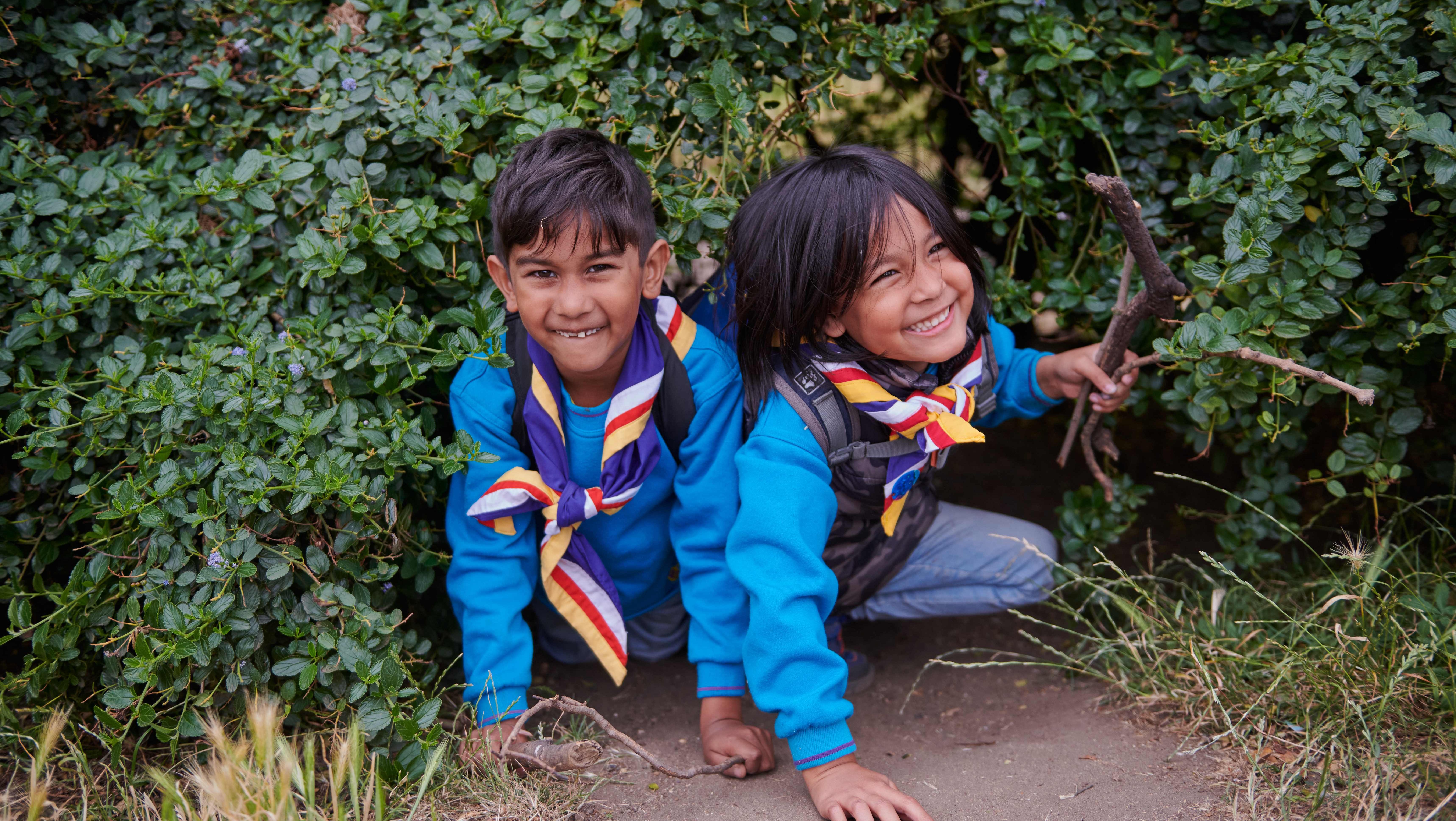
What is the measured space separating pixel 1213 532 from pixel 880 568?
1.42m

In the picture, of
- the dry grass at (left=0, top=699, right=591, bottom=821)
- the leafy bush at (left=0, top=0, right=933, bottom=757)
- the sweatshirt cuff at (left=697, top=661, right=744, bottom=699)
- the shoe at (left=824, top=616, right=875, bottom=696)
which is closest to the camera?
the dry grass at (left=0, top=699, right=591, bottom=821)

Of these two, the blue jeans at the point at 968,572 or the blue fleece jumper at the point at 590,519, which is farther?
the blue jeans at the point at 968,572

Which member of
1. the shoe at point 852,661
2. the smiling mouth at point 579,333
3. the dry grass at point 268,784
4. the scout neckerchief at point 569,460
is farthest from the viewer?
the shoe at point 852,661

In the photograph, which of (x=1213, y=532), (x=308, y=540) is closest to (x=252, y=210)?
(x=308, y=540)

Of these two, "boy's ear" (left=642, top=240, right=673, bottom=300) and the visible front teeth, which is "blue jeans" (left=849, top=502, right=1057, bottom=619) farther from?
"boy's ear" (left=642, top=240, right=673, bottom=300)

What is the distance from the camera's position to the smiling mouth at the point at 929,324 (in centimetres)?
219

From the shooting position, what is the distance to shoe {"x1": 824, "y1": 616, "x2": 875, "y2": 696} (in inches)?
105

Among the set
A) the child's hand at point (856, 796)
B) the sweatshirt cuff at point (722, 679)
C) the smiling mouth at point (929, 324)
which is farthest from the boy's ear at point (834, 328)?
the child's hand at point (856, 796)

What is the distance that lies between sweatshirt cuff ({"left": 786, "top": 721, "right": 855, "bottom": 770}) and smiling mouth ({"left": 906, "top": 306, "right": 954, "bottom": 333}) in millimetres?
862

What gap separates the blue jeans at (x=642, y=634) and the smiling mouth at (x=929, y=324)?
41.2 inches

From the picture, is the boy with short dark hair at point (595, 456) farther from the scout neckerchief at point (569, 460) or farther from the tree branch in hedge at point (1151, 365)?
the tree branch in hedge at point (1151, 365)

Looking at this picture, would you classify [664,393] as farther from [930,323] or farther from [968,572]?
[968,572]

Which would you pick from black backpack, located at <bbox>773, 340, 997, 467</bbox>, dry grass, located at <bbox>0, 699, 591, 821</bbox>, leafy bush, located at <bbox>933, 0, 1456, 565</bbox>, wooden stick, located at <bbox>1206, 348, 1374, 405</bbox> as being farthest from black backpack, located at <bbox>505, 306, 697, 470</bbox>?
wooden stick, located at <bbox>1206, 348, 1374, 405</bbox>

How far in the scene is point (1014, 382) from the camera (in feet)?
8.46
